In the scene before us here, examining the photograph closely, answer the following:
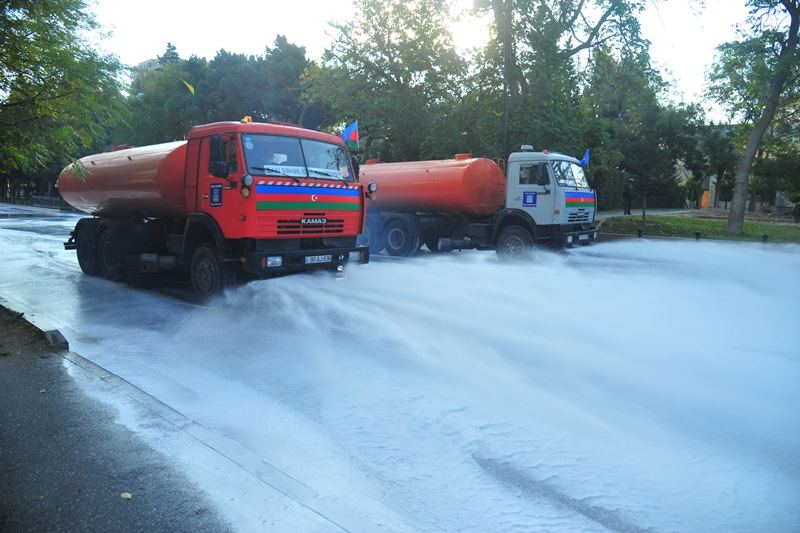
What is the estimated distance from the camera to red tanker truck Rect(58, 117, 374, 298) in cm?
844

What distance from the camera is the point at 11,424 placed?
4570 millimetres

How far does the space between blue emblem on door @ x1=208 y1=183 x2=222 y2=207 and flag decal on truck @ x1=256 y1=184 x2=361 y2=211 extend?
2.37ft

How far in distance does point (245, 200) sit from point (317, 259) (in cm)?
135

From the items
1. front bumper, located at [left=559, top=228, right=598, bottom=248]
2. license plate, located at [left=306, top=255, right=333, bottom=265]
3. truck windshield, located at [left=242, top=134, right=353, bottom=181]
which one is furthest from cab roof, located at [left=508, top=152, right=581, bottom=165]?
license plate, located at [left=306, top=255, right=333, bottom=265]

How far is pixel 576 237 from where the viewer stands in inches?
589

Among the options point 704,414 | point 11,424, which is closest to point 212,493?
point 11,424

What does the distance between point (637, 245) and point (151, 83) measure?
42025mm

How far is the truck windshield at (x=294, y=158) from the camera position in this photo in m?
8.62

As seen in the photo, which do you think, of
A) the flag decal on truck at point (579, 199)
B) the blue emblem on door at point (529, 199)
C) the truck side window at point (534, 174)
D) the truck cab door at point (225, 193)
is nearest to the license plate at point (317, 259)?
the truck cab door at point (225, 193)

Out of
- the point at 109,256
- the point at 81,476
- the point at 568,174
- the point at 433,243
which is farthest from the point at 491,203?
the point at 81,476

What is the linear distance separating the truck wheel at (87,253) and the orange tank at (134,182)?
587mm

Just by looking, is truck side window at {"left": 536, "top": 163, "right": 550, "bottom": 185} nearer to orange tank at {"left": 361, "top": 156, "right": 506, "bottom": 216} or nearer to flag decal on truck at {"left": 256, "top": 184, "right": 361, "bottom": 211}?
orange tank at {"left": 361, "top": 156, "right": 506, "bottom": 216}

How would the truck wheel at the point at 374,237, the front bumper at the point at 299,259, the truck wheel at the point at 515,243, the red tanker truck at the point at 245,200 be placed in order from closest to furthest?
the front bumper at the point at 299,259
the red tanker truck at the point at 245,200
the truck wheel at the point at 515,243
the truck wheel at the point at 374,237

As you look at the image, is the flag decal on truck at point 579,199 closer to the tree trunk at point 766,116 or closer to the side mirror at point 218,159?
the side mirror at point 218,159
